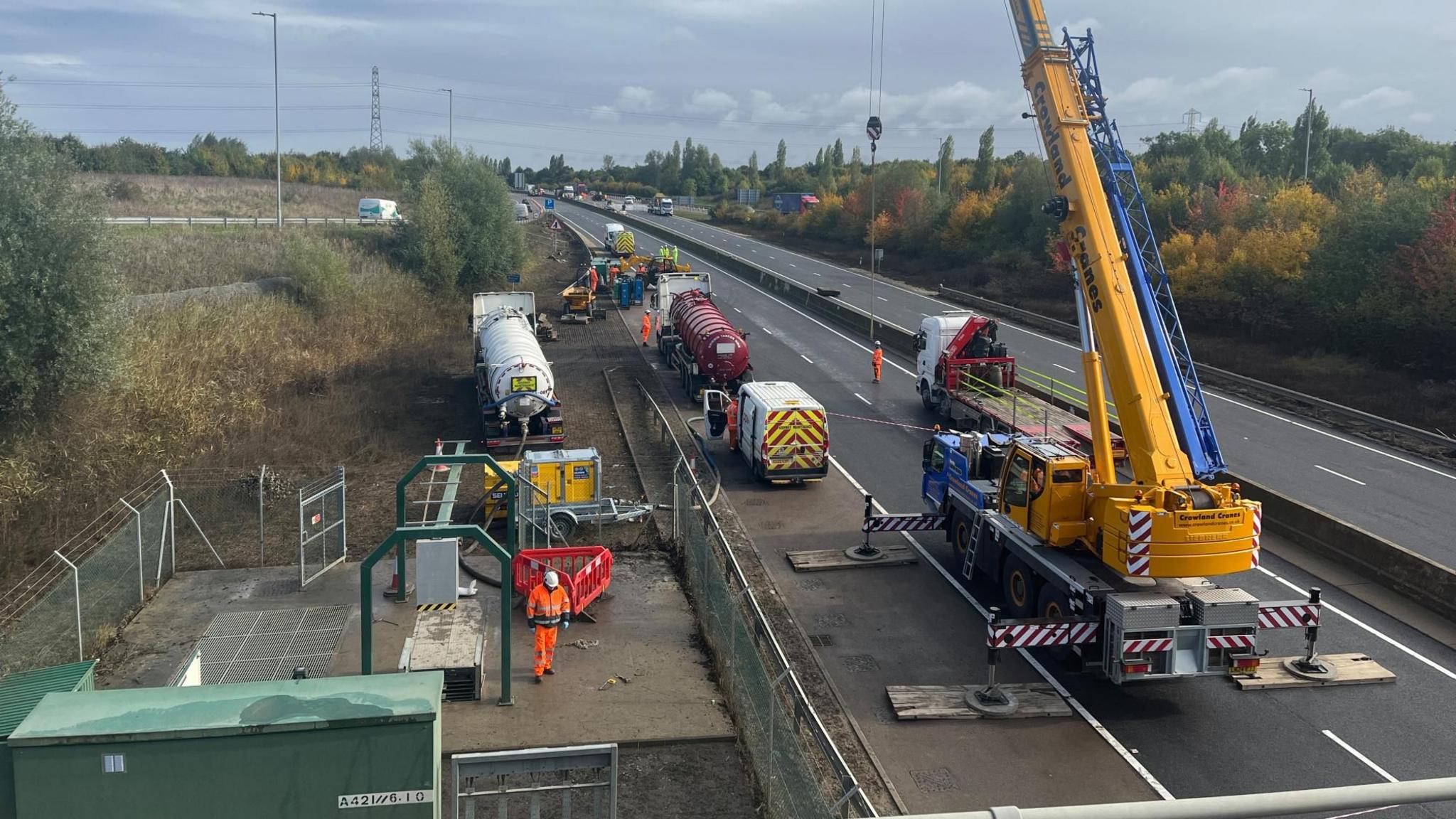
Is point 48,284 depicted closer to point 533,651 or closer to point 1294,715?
point 533,651

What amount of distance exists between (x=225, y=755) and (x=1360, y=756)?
40.8 feet

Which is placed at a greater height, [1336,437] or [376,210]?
[376,210]

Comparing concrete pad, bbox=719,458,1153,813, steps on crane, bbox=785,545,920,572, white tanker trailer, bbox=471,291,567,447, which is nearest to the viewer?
concrete pad, bbox=719,458,1153,813

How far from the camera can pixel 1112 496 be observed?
14.7 m

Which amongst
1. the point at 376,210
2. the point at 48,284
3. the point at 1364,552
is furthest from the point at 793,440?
the point at 376,210

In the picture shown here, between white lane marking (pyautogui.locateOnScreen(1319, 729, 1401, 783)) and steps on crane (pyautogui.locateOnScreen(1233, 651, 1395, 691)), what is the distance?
127cm

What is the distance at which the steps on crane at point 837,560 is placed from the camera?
1944cm

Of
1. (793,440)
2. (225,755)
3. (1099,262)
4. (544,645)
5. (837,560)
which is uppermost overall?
(1099,262)

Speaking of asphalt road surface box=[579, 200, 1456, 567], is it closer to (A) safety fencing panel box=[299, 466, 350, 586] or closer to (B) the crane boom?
(B) the crane boom

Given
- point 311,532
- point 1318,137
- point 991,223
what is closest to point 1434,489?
point 311,532

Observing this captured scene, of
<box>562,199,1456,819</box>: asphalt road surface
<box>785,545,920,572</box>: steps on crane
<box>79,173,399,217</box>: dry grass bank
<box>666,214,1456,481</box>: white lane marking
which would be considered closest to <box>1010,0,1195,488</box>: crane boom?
<box>562,199,1456,819</box>: asphalt road surface

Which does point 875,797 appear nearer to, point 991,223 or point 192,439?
point 192,439

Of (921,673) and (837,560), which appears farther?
(837,560)

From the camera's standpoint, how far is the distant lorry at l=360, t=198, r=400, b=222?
241ft
